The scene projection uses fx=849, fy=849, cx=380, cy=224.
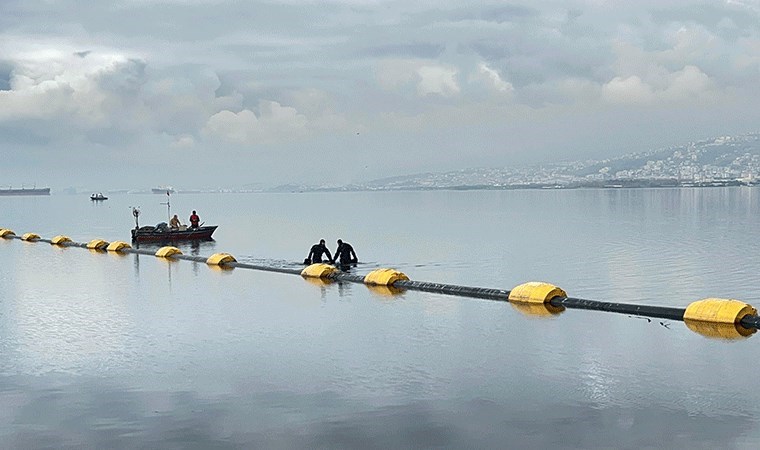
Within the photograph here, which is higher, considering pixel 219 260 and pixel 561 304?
pixel 219 260

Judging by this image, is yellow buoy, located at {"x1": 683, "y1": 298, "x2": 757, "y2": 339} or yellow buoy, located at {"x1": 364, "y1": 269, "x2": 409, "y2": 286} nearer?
yellow buoy, located at {"x1": 683, "y1": 298, "x2": 757, "y2": 339}

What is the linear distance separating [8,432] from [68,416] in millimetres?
1267

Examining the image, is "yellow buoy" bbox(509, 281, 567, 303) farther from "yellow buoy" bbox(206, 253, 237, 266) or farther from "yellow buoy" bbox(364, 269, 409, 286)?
"yellow buoy" bbox(206, 253, 237, 266)

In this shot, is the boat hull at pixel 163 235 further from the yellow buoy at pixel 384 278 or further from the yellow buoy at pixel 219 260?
the yellow buoy at pixel 384 278

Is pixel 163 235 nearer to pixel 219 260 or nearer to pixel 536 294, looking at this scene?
pixel 219 260

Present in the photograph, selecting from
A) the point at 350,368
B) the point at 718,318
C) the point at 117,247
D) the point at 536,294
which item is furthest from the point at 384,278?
the point at 117,247

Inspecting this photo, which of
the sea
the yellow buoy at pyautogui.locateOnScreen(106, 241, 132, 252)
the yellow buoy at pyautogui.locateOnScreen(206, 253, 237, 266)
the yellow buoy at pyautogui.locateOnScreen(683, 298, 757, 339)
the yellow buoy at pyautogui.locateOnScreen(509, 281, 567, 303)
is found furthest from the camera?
the yellow buoy at pyautogui.locateOnScreen(106, 241, 132, 252)

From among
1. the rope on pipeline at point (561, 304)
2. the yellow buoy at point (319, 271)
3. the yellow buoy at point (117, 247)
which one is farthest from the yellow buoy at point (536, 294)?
the yellow buoy at point (117, 247)

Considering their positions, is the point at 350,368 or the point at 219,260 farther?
the point at 219,260

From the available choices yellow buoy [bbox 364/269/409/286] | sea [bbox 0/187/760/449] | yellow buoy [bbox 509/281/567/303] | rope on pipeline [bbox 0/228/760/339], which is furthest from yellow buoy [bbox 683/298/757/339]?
yellow buoy [bbox 364/269/409/286]

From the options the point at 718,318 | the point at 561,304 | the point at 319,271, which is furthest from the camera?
the point at 319,271

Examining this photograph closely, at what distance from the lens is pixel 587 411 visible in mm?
16203

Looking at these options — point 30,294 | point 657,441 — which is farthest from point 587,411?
point 30,294

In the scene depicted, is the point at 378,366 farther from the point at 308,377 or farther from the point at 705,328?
the point at 705,328
